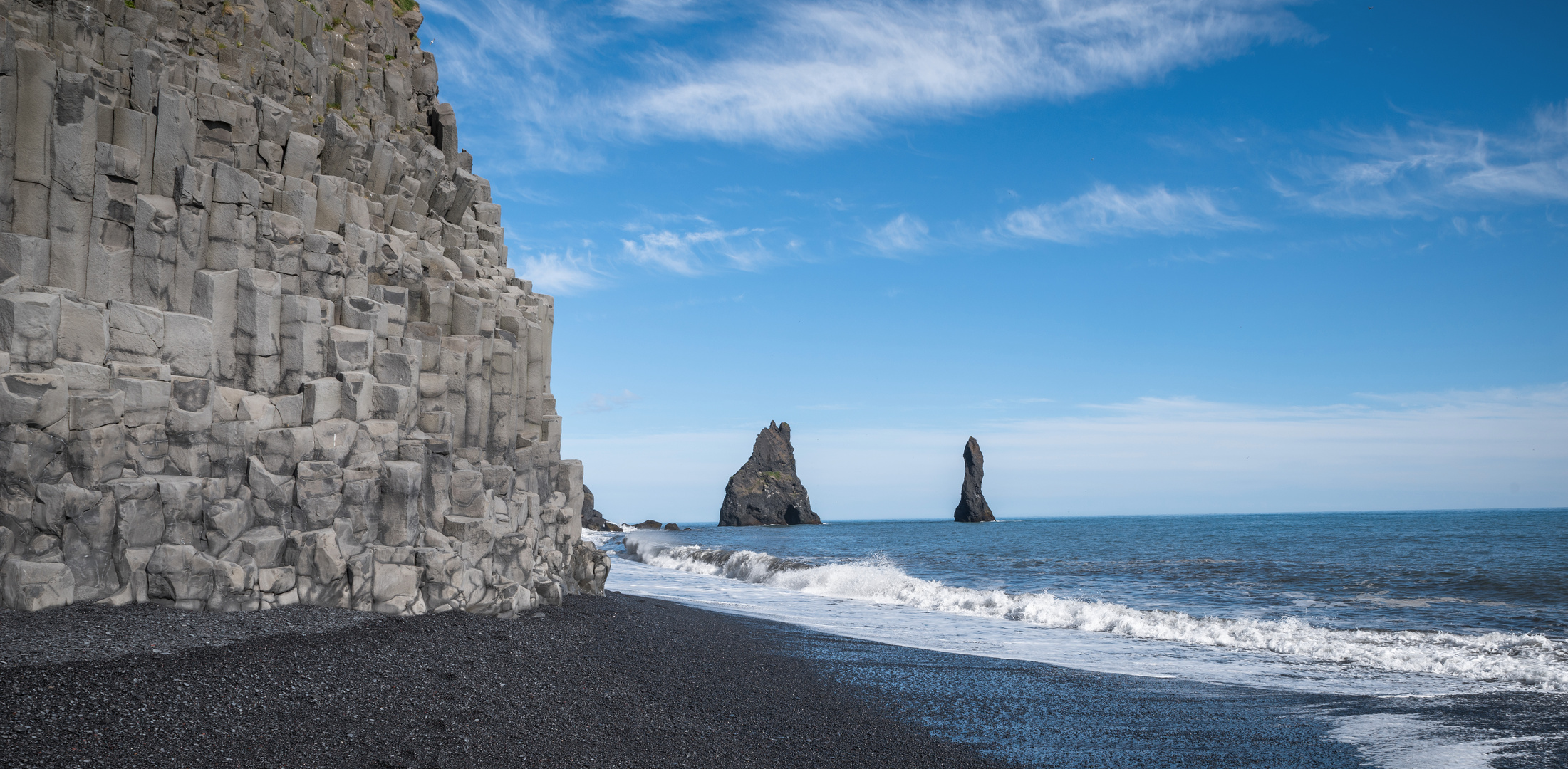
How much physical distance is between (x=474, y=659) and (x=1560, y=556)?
55253 millimetres

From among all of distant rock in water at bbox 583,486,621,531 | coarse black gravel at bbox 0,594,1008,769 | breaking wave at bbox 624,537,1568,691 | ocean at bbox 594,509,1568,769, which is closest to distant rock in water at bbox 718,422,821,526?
distant rock in water at bbox 583,486,621,531

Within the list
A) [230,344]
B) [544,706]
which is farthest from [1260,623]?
[230,344]

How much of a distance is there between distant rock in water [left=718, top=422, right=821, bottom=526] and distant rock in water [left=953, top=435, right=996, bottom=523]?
26618 millimetres

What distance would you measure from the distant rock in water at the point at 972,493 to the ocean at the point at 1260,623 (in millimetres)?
76877

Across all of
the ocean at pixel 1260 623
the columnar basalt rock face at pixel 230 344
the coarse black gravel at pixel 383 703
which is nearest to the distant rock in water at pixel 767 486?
the ocean at pixel 1260 623

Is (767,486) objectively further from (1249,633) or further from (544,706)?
(544,706)

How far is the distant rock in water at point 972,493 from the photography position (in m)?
129

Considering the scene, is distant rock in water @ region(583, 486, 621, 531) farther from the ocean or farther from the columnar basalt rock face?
the columnar basalt rock face

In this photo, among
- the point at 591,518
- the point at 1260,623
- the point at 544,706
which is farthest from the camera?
the point at 591,518

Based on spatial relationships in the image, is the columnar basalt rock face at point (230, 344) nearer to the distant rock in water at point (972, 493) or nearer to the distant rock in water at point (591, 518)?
the distant rock in water at point (591, 518)

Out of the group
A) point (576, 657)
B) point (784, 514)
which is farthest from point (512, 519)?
point (784, 514)

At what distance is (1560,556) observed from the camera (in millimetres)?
43844

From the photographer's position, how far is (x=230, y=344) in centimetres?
1305

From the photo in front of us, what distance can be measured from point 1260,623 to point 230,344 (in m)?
22.8
